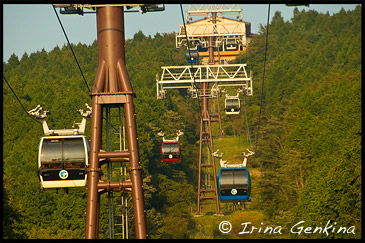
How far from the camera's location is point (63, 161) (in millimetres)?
29641

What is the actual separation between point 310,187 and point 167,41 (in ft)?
380

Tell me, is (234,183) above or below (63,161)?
below

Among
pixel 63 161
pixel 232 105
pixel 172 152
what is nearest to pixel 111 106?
pixel 63 161

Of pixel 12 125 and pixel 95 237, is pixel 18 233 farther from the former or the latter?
pixel 12 125

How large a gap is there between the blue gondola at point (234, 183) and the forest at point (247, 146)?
347 cm

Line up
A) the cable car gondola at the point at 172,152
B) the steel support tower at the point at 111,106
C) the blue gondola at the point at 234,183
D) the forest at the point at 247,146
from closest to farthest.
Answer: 1. the steel support tower at the point at 111,106
2. the blue gondola at the point at 234,183
3. the forest at the point at 247,146
4. the cable car gondola at the point at 172,152

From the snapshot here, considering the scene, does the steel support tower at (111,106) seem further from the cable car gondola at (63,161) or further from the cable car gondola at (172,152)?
the cable car gondola at (172,152)

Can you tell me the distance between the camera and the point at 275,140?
331 ft

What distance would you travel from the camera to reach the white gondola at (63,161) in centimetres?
2942

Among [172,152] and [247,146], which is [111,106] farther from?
[247,146]

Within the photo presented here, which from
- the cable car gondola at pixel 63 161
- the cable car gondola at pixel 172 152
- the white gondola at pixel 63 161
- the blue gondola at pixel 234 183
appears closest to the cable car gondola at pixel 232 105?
the cable car gondola at pixel 172 152

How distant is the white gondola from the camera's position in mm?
29422

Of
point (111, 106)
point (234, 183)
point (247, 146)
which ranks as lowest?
point (247, 146)

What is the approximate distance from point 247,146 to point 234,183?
69.7 metres
